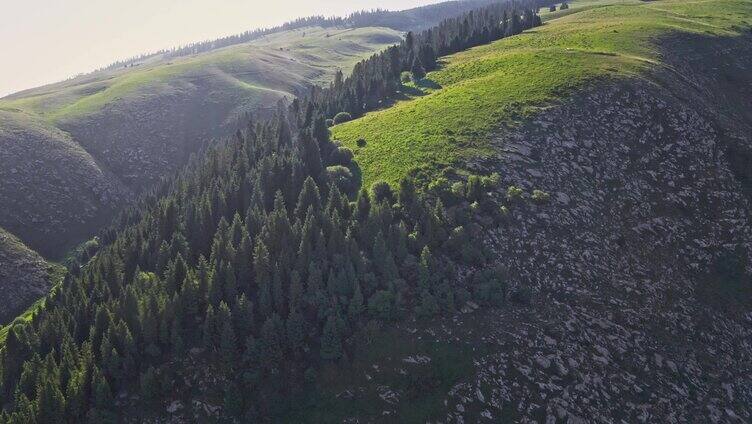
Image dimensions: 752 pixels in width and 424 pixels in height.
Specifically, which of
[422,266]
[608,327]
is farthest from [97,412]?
[608,327]

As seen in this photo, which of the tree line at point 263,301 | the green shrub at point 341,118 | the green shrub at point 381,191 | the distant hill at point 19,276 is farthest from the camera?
the green shrub at point 341,118

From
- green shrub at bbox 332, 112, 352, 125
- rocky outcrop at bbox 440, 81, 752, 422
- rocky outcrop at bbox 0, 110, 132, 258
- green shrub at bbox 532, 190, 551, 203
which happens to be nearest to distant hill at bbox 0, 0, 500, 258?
rocky outcrop at bbox 0, 110, 132, 258

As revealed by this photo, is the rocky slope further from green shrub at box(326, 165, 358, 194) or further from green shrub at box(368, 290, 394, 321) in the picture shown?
green shrub at box(326, 165, 358, 194)

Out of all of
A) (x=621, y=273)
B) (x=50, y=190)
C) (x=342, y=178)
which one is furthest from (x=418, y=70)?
(x=50, y=190)

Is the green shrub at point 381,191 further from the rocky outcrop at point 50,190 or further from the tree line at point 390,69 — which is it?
the rocky outcrop at point 50,190

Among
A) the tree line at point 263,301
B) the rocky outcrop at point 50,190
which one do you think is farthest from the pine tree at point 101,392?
the rocky outcrop at point 50,190
